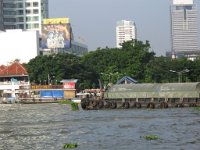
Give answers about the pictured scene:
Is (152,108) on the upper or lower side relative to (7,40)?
lower

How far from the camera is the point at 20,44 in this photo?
181 m

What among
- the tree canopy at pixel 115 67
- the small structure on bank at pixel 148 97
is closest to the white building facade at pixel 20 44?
the tree canopy at pixel 115 67

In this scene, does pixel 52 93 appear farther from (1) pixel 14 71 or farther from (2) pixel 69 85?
(1) pixel 14 71

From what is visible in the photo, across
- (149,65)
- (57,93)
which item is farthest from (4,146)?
(149,65)

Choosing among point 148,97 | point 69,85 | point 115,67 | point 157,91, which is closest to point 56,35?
point 115,67

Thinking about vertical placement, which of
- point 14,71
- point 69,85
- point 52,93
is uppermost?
point 14,71

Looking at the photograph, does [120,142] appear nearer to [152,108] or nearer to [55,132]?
[55,132]

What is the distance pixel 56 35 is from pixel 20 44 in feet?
60.6

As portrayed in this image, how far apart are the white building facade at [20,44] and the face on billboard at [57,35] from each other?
9.98 m

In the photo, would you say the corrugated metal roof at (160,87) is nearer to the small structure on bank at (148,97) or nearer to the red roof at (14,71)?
the small structure on bank at (148,97)

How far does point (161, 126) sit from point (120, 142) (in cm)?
1276

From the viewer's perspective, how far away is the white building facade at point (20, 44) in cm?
18062

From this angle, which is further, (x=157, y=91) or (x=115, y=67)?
(x=115, y=67)

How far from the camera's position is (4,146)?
3962cm
